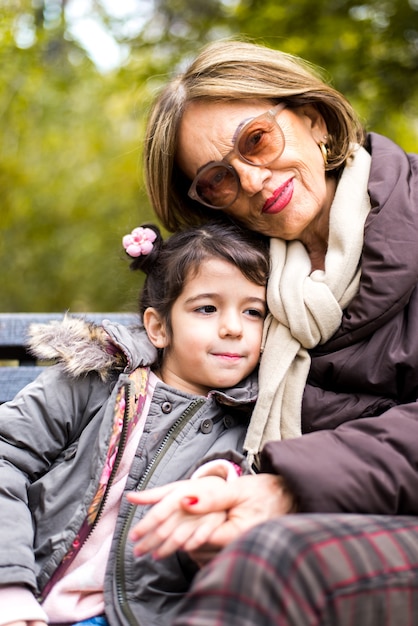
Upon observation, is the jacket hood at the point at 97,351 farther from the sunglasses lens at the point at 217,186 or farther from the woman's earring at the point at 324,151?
the woman's earring at the point at 324,151

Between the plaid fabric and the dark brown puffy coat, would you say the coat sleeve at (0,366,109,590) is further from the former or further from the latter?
the plaid fabric

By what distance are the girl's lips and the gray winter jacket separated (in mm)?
551

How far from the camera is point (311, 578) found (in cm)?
140

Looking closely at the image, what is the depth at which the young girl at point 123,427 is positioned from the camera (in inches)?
82.5

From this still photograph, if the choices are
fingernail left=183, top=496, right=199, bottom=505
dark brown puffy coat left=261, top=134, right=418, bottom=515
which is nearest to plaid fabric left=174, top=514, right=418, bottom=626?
fingernail left=183, top=496, right=199, bottom=505

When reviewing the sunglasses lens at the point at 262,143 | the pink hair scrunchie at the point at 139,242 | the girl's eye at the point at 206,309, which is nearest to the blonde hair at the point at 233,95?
the sunglasses lens at the point at 262,143

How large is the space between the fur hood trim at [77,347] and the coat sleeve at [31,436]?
6 centimetres

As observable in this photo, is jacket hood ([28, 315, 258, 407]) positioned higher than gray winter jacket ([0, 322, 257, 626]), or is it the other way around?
jacket hood ([28, 315, 258, 407])

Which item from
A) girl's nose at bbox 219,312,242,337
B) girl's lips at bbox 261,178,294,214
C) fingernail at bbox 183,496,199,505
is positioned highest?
girl's lips at bbox 261,178,294,214

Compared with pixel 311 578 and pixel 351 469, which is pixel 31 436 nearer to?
pixel 351 469

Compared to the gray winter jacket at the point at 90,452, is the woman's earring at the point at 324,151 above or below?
above

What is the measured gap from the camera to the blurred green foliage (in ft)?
17.7

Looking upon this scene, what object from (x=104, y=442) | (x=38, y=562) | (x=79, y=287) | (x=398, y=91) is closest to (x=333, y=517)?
(x=104, y=442)

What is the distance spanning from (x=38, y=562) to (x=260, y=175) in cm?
134
